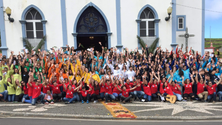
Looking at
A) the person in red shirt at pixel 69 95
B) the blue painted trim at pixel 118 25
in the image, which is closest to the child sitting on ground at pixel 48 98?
the person in red shirt at pixel 69 95

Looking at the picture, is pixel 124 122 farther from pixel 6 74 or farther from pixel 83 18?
pixel 83 18

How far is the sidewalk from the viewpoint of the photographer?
6268 mm

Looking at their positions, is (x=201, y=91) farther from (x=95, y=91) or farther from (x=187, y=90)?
(x=95, y=91)

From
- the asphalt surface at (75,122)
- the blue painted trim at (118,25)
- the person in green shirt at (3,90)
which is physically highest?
the blue painted trim at (118,25)

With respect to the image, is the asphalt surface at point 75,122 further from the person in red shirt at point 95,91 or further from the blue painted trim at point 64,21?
the blue painted trim at point 64,21

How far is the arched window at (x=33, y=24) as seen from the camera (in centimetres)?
1306

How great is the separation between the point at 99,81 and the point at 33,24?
7939 mm

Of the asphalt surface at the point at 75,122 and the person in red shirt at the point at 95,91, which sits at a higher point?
the person in red shirt at the point at 95,91

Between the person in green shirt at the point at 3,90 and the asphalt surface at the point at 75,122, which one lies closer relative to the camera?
the asphalt surface at the point at 75,122

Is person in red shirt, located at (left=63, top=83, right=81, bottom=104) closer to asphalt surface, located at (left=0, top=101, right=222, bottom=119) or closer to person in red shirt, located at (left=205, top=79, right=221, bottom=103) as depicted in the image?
asphalt surface, located at (left=0, top=101, right=222, bottom=119)

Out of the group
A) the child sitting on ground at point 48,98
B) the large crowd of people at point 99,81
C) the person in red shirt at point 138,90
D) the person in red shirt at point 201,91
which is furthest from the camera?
the person in red shirt at point 138,90

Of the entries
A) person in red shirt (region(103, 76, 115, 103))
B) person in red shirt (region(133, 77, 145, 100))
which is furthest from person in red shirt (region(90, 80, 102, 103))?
person in red shirt (region(133, 77, 145, 100))

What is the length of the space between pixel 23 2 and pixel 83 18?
458cm

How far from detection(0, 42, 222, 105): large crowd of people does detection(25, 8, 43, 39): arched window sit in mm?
4259
